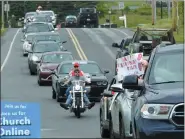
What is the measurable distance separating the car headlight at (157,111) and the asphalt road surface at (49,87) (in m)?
6.85

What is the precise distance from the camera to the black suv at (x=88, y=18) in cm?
7212

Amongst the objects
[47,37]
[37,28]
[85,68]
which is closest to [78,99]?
[85,68]

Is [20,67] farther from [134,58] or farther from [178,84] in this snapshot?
[178,84]

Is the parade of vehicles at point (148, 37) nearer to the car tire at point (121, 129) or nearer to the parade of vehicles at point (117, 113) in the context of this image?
the parade of vehicles at point (117, 113)

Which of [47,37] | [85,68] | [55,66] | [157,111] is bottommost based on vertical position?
[47,37]

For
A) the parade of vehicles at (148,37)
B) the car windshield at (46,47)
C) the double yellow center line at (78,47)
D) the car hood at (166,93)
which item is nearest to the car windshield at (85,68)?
the parade of vehicles at (148,37)

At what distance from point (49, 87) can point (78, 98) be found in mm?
10526

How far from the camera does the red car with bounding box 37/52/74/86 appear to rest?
32.7 meters

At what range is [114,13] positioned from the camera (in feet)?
349

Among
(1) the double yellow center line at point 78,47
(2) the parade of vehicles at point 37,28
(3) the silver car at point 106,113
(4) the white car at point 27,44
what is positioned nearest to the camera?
(3) the silver car at point 106,113

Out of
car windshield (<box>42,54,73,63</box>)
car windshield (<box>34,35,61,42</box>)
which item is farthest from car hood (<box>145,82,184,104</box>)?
car windshield (<box>34,35,61,42</box>)

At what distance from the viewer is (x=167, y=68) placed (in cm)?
1167

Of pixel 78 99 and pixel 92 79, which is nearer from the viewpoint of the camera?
pixel 78 99

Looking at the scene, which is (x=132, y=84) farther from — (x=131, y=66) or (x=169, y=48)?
(x=131, y=66)
